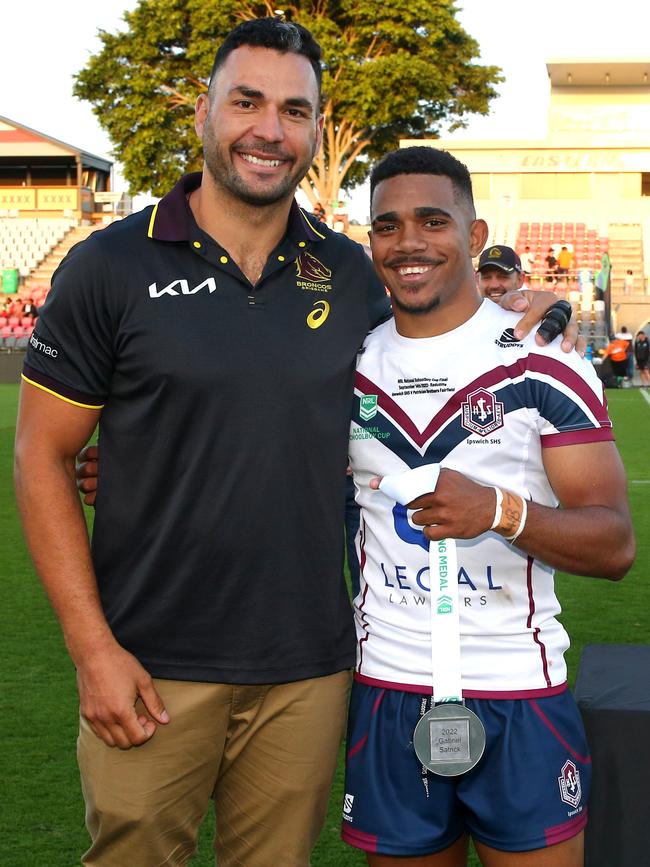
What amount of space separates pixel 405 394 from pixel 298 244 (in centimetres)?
44

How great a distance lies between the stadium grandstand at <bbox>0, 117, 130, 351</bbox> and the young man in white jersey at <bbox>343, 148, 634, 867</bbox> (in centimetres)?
3025

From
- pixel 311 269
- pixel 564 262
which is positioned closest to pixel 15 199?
pixel 564 262

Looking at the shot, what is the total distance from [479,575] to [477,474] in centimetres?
23

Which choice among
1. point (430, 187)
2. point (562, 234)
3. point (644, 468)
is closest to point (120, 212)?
point (562, 234)

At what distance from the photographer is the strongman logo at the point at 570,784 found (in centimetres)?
260

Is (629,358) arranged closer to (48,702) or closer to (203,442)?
(48,702)

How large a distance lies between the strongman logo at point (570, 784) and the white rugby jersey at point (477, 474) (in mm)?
176

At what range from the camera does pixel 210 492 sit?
8.46 ft

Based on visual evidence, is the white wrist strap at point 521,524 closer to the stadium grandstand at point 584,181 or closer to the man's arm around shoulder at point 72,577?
the man's arm around shoulder at point 72,577

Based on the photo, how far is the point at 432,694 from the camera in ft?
8.63

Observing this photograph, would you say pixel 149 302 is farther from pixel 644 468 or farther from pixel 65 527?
pixel 644 468

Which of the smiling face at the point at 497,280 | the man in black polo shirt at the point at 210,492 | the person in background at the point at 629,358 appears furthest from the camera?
the person in background at the point at 629,358

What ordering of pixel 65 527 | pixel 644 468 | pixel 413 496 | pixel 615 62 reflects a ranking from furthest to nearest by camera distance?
pixel 615 62
pixel 644 468
pixel 65 527
pixel 413 496

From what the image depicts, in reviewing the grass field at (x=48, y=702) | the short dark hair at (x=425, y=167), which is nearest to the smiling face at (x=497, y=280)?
the grass field at (x=48, y=702)
